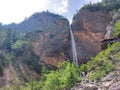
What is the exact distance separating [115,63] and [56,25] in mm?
33833

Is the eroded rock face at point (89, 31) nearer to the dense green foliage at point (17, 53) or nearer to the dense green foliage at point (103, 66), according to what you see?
the dense green foliage at point (17, 53)

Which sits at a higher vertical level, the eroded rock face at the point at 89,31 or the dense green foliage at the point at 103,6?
the dense green foliage at the point at 103,6

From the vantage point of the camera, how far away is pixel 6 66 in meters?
63.8

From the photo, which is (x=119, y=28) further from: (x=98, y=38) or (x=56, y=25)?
(x=56, y=25)

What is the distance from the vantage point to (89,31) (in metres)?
69.6

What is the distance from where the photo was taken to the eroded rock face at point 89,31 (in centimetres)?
6788

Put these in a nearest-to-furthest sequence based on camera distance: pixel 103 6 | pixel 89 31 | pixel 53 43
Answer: pixel 89 31, pixel 53 43, pixel 103 6

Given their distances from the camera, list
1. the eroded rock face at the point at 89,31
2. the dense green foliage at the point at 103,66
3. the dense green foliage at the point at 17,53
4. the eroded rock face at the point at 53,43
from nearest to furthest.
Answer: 1. the dense green foliage at the point at 103,66
2. the dense green foliage at the point at 17,53
3. the eroded rock face at the point at 89,31
4. the eroded rock face at the point at 53,43

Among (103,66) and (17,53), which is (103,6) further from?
(103,66)

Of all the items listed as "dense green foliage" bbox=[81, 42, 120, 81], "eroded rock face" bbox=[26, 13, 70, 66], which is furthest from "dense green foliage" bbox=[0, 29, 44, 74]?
"dense green foliage" bbox=[81, 42, 120, 81]

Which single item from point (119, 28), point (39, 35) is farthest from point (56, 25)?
point (119, 28)

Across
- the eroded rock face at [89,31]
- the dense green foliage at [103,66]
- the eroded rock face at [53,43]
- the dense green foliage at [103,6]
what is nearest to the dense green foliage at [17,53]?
the eroded rock face at [53,43]

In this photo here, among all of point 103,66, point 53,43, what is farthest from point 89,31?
point 103,66

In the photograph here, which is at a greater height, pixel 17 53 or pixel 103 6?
pixel 103 6
